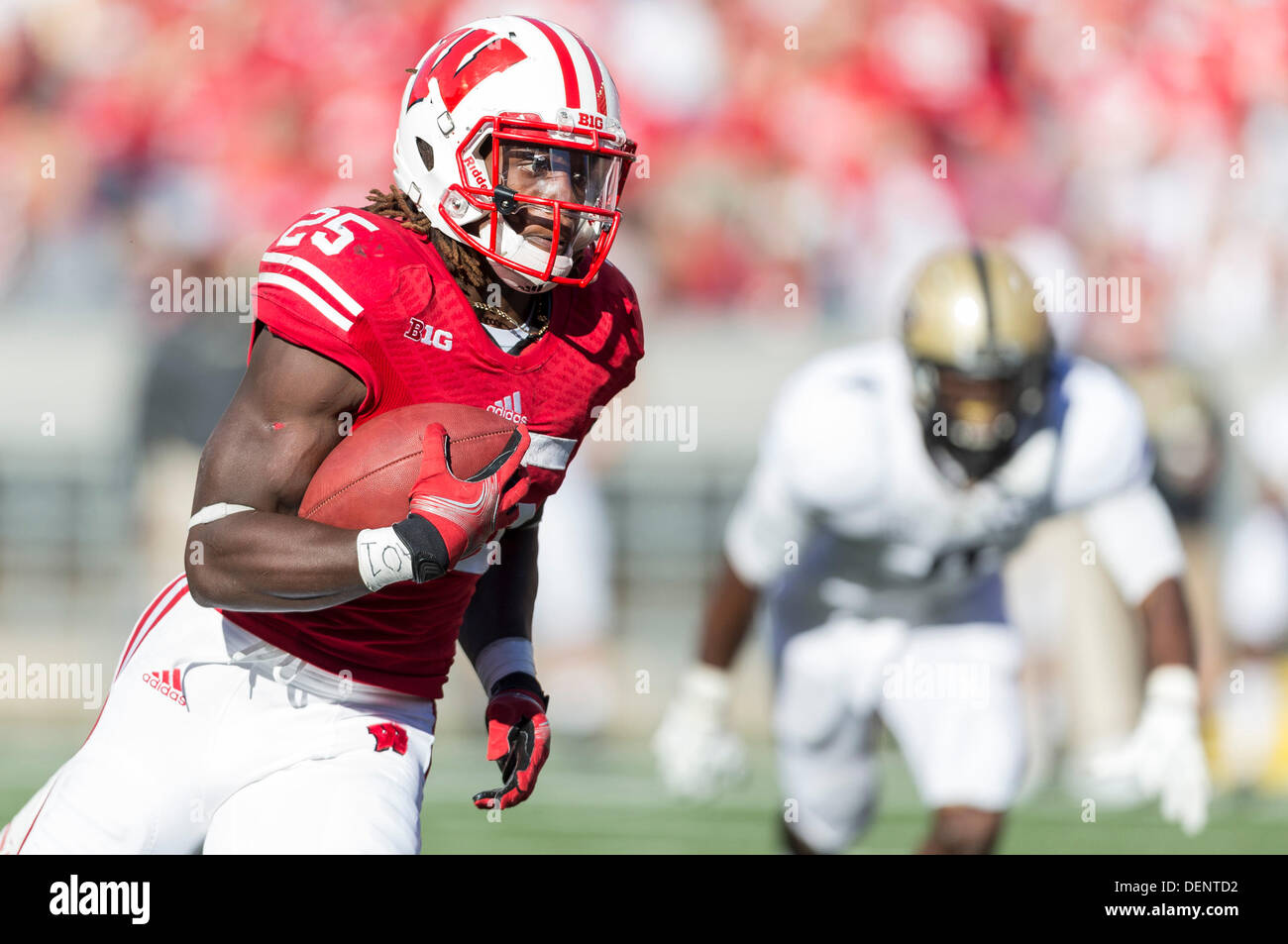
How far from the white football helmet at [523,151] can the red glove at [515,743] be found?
2.50 ft

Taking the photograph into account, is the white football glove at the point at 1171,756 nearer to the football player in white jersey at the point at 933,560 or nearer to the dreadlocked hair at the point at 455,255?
the football player in white jersey at the point at 933,560

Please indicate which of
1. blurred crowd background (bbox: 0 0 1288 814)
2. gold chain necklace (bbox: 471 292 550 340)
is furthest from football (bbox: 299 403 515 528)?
blurred crowd background (bbox: 0 0 1288 814)

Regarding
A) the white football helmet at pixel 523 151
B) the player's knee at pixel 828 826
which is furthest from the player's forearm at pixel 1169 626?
the white football helmet at pixel 523 151

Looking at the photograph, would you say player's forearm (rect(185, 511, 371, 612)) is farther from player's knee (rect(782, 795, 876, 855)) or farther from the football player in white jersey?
player's knee (rect(782, 795, 876, 855))

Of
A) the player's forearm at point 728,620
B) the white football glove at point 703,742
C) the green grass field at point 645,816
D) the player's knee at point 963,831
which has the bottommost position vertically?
the green grass field at point 645,816

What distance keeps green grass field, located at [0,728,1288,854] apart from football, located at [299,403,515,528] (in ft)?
10.9

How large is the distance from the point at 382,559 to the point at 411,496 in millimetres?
125

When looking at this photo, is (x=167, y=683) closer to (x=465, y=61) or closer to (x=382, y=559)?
(x=382, y=559)

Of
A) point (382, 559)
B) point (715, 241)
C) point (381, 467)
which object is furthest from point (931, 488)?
point (715, 241)

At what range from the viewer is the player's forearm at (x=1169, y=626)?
497 cm

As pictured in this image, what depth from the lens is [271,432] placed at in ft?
8.41

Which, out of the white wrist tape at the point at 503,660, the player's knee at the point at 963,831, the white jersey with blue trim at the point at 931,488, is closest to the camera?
the white wrist tape at the point at 503,660

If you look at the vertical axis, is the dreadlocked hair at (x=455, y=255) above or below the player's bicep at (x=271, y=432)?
above

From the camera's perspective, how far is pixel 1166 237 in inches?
323
